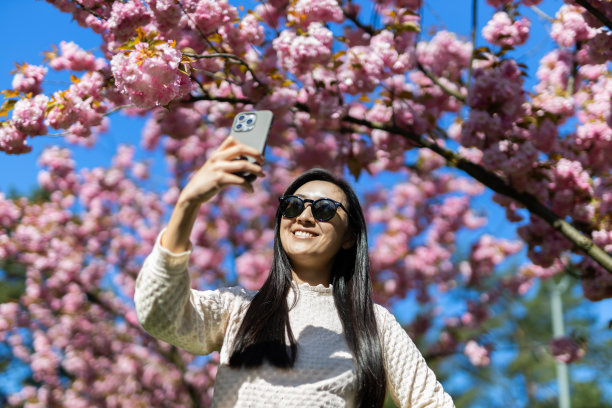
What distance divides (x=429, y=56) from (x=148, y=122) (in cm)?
398

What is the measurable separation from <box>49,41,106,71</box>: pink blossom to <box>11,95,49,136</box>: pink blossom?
0.62 meters

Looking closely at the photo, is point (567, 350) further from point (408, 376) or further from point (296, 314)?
point (296, 314)

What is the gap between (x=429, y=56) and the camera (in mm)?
4891

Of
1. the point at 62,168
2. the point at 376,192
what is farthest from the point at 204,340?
the point at 376,192

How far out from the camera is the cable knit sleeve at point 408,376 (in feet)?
6.04

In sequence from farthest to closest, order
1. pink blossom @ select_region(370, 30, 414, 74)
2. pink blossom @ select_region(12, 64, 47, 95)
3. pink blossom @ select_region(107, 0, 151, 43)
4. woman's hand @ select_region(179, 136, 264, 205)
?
pink blossom @ select_region(370, 30, 414, 74) < pink blossom @ select_region(12, 64, 47, 95) < pink blossom @ select_region(107, 0, 151, 43) < woman's hand @ select_region(179, 136, 264, 205)

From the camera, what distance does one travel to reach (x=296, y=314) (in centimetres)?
188

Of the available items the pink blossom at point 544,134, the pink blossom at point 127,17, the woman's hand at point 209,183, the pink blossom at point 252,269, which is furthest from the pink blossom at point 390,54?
the pink blossom at point 252,269

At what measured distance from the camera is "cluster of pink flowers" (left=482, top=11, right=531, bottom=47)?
3945 millimetres

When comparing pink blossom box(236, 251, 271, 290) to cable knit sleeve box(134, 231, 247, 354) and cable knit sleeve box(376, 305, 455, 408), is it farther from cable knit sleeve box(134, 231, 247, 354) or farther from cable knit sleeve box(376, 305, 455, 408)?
cable knit sleeve box(134, 231, 247, 354)

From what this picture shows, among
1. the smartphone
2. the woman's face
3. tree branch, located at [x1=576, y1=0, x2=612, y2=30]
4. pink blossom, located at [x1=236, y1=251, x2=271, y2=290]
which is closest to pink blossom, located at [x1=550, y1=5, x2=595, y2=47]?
tree branch, located at [x1=576, y1=0, x2=612, y2=30]

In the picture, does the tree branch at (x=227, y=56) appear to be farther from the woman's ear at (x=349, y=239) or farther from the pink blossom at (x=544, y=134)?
the pink blossom at (x=544, y=134)

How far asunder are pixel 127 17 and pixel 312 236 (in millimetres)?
1586

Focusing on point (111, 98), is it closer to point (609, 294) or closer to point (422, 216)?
point (609, 294)
